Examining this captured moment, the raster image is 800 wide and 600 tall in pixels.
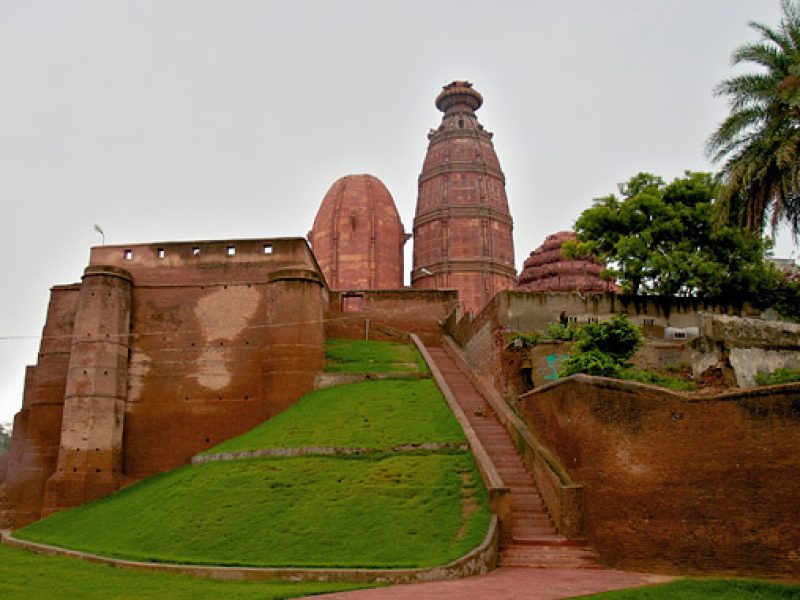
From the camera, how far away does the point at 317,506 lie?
1602 cm

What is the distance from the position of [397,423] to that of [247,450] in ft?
12.8

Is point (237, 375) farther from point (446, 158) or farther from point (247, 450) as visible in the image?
point (446, 158)

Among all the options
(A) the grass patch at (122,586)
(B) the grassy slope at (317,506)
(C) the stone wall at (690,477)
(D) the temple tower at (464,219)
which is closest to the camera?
(A) the grass patch at (122,586)

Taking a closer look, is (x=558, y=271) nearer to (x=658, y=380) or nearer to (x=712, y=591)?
(x=658, y=380)

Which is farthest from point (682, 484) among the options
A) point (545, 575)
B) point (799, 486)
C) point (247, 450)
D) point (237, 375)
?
point (237, 375)

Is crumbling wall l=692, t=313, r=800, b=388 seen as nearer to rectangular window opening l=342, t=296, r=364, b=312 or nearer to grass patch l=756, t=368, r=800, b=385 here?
grass patch l=756, t=368, r=800, b=385

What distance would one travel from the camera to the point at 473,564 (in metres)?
13.5

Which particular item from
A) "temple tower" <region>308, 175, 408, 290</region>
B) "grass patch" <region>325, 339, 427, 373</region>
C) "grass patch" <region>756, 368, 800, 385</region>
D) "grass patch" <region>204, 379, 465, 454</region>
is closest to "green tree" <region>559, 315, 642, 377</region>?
"grass patch" <region>756, 368, 800, 385</region>

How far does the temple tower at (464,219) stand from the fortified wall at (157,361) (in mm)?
18261

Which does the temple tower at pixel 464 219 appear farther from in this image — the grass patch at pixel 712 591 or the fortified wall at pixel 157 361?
the grass patch at pixel 712 591

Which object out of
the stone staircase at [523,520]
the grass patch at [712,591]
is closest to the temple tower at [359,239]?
the stone staircase at [523,520]

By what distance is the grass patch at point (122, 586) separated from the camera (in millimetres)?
11805

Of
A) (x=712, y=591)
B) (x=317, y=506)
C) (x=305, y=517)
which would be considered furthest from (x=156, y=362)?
(x=712, y=591)

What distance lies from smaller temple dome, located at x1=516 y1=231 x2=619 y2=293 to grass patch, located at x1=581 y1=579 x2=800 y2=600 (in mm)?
25847
